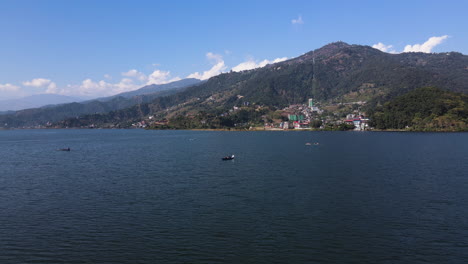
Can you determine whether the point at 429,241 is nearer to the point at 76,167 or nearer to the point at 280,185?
the point at 280,185

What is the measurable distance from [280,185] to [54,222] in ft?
96.9

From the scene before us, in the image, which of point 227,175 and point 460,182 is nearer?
point 460,182

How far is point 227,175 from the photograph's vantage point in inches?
2329

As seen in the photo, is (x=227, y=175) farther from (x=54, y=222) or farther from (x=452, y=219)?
(x=452, y=219)

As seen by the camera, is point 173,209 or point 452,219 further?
point 173,209

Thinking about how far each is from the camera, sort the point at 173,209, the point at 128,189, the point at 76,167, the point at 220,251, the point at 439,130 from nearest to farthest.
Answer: the point at 220,251 < the point at 173,209 < the point at 128,189 < the point at 76,167 < the point at 439,130

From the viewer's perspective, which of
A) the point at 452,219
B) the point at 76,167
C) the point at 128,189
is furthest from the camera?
the point at 76,167

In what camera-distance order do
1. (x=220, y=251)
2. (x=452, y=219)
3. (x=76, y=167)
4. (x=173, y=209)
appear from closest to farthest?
1. (x=220, y=251)
2. (x=452, y=219)
3. (x=173, y=209)
4. (x=76, y=167)

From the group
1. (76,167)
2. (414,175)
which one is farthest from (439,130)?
(76,167)

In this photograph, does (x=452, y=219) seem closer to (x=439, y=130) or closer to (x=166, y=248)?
(x=166, y=248)

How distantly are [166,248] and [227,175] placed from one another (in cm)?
3270

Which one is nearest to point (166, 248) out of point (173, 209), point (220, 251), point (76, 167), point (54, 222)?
point (220, 251)

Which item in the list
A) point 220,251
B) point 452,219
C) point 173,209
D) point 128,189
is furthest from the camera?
point 128,189

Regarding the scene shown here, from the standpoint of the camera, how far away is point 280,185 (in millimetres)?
49750
